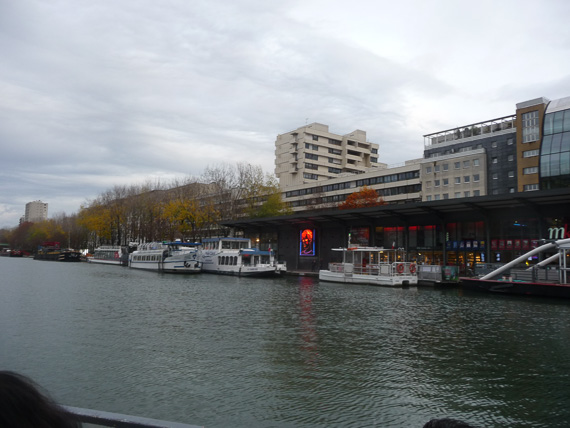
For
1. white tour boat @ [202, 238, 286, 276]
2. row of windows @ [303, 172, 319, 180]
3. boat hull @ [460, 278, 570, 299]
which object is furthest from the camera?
row of windows @ [303, 172, 319, 180]

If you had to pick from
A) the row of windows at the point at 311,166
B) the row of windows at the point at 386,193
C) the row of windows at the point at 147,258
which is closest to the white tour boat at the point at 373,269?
the row of windows at the point at 147,258

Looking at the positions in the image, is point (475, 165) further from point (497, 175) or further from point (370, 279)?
point (370, 279)

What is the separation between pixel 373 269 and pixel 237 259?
56.9 ft

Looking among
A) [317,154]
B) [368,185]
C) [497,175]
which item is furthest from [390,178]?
[317,154]

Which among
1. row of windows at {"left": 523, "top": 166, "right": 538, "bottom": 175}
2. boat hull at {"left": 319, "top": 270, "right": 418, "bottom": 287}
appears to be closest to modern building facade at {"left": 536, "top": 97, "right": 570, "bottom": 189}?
row of windows at {"left": 523, "top": 166, "right": 538, "bottom": 175}

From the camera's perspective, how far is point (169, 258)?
58.3m

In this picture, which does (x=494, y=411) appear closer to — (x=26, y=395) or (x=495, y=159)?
(x=26, y=395)

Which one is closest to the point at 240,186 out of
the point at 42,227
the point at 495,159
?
the point at 495,159

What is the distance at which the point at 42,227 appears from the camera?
504 feet

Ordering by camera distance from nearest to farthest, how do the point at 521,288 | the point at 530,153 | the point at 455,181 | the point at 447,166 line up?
the point at 521,288 < the point at 530,153 < the point at 455,181 < the point at 447,166

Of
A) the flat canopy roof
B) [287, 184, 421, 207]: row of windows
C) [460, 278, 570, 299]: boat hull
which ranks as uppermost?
[287, 184, 421, 207]: row of windows

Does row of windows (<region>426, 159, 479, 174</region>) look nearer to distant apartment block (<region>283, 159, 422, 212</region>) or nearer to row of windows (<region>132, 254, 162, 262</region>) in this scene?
distant apartment block (<region>283, 159, 422, 212</region>)

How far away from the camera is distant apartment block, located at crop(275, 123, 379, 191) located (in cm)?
11112

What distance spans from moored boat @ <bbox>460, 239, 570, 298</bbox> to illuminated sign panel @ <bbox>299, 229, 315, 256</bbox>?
26.6 m
